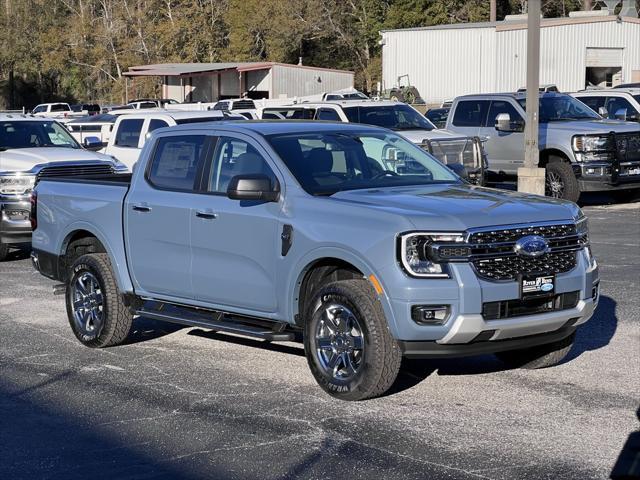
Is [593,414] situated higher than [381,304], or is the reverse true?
[381,304]

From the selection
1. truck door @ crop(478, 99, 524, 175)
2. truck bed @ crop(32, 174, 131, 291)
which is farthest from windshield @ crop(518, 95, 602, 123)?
truck bed @ crop(32, 174, 131, 291)

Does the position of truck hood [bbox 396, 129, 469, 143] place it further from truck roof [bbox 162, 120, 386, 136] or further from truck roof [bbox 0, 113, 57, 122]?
truck roof [bbox 162, 120, 386, 136]

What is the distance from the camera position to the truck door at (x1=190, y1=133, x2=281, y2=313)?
7.97 meters

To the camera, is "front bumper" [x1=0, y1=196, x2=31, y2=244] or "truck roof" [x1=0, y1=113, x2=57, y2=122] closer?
"front bumper" [x1=0, y1=196, x2=31, y2=244]

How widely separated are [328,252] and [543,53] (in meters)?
46.3

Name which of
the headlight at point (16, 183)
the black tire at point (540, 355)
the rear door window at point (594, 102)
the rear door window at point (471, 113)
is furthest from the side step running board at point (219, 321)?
the rear door window at point (594, 102)

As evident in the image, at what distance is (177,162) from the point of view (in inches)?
352

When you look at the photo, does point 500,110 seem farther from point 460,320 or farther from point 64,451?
point 64,451

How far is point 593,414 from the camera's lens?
7.08 metres

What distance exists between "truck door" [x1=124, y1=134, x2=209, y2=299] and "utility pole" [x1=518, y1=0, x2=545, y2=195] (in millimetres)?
10239

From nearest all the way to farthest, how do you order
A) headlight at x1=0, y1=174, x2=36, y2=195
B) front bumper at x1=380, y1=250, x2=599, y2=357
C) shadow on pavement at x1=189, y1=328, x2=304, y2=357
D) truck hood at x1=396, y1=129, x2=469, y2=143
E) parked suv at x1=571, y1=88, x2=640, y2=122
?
front bumper at x1=380, y1=250, x2=599, y2=357
shadow on pavement at x1=189, y1=328, x2=304, y2=357
headlight at x1=0, y1=174, x2=36, y2=195
truck hood at x1=396, y1=129, x2=469, y2=143
parked suv at x1=571, y1=88, x2=640, y2=122

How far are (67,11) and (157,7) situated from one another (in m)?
18.6

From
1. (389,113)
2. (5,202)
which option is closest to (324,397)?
(5,202)

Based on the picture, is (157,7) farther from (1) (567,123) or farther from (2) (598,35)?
(1) (567,123)
